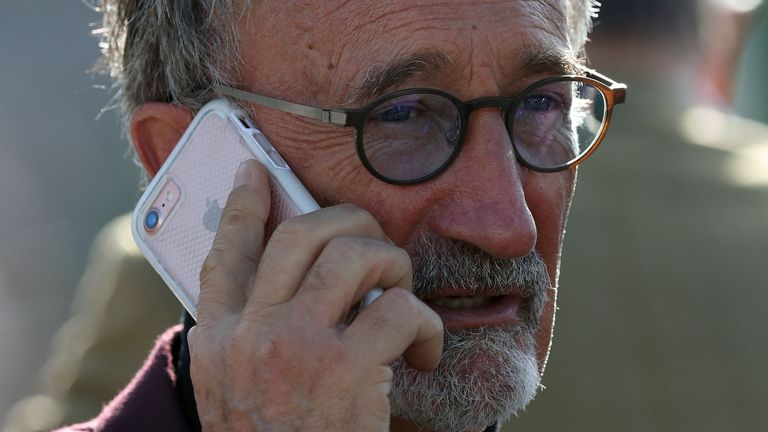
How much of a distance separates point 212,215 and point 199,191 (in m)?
0.08

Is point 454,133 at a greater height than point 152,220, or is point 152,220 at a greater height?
point 454,133

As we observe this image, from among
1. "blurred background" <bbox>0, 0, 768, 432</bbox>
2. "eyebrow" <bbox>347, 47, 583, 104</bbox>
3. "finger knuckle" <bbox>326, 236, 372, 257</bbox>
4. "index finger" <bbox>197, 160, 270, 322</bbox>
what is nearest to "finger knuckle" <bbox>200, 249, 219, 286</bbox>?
"index finger" <bbox>197, 160, 270, 322</bbox>

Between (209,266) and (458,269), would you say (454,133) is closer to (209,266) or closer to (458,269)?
(458,269)

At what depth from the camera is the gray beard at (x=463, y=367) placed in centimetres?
239

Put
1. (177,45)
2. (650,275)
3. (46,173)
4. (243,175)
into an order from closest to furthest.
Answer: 1. (243,175)
2. (177,45)
3. (650,275)
4. (46,173)

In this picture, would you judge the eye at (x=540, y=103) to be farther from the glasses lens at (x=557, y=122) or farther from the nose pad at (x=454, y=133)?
the nose pad at (x=454, y=133)

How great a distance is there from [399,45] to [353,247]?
565 millimetres

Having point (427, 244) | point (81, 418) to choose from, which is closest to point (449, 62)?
point (427, 244)

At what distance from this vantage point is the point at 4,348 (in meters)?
8.54

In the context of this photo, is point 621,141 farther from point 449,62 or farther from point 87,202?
point 87,202

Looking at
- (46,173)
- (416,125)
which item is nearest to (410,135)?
(416,125)

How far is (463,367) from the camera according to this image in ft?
7.90

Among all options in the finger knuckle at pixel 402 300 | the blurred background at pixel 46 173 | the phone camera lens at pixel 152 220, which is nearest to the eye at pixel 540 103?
the finger knuckle at pixel 402 300

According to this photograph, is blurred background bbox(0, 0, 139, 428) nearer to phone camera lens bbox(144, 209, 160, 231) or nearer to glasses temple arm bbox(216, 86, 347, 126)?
phone camera lens bbox(144, 209, 160, 231)
